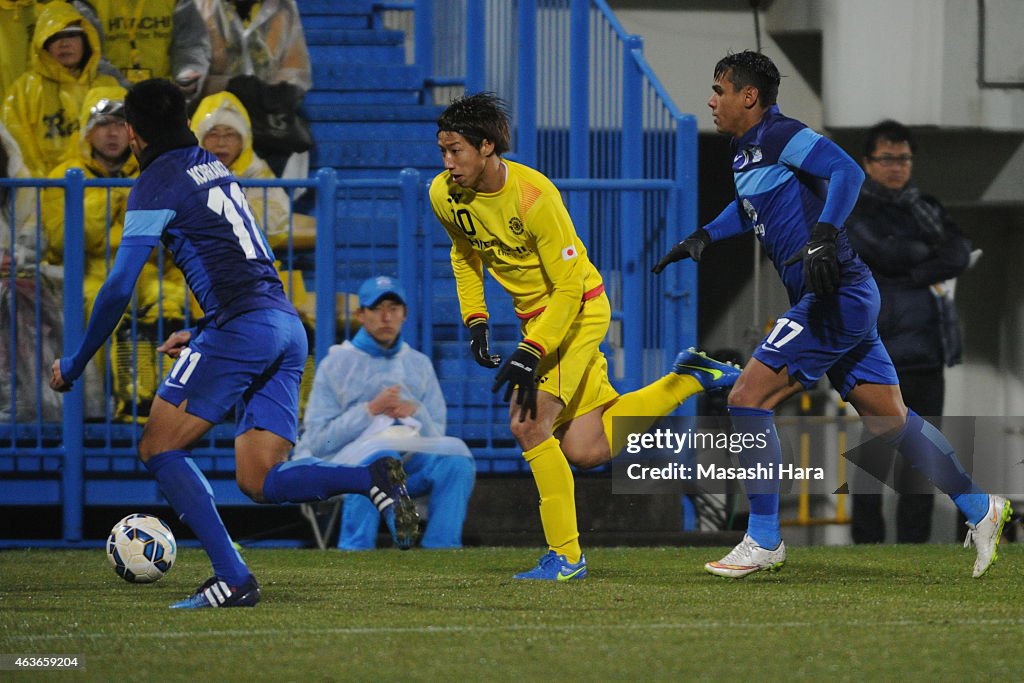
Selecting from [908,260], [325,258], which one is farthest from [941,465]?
[325,258]

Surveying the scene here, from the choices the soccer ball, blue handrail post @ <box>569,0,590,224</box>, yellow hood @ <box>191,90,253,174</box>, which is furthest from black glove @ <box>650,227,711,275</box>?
yellow hood @ <box>191,90,253,174</box>

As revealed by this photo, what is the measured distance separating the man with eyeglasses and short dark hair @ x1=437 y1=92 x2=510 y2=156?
11.1ft

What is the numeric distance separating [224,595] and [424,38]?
7562mm

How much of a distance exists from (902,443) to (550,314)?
1.59m

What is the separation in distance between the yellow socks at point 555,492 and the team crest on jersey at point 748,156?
1.37 m

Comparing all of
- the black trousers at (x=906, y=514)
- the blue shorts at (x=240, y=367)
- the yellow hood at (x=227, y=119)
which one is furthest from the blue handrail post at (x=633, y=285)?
the blue shorts at (x=240, y=367)

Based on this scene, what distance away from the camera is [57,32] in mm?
10875

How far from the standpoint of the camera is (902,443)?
7.13 meters

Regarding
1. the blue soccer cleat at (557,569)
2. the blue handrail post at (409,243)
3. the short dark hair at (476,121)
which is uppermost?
the short dark hair at (476,121)

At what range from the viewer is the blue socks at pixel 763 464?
696 centimetres

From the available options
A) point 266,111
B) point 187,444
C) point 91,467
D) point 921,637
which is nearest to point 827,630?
point 921,637

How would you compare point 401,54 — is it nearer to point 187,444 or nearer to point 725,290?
point 725,290

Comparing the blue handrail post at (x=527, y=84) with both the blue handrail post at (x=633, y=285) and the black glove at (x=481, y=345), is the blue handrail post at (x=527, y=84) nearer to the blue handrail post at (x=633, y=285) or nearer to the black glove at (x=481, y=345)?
the blue handrail post at (x=633, y=285)

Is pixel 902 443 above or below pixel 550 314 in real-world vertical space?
below
